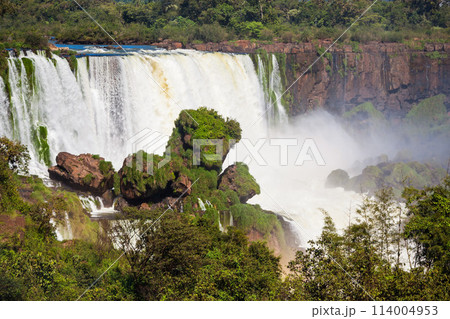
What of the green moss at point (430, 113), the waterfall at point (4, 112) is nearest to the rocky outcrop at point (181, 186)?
the waterfall at point (4, 112)

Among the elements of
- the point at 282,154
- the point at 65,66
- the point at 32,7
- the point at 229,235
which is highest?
the point at 32,7

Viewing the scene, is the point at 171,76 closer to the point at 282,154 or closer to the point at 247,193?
the point at 247,193

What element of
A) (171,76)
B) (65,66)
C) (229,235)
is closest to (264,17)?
(171,76)

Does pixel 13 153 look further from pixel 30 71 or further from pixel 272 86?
pixel 272 86

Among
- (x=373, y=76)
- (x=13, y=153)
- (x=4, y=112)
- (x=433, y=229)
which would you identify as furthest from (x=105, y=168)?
(x=373, y=76)

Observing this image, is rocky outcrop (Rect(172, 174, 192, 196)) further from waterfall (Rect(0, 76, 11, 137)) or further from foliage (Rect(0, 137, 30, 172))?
waterfall (Rect(0, 76, 11, 137))
